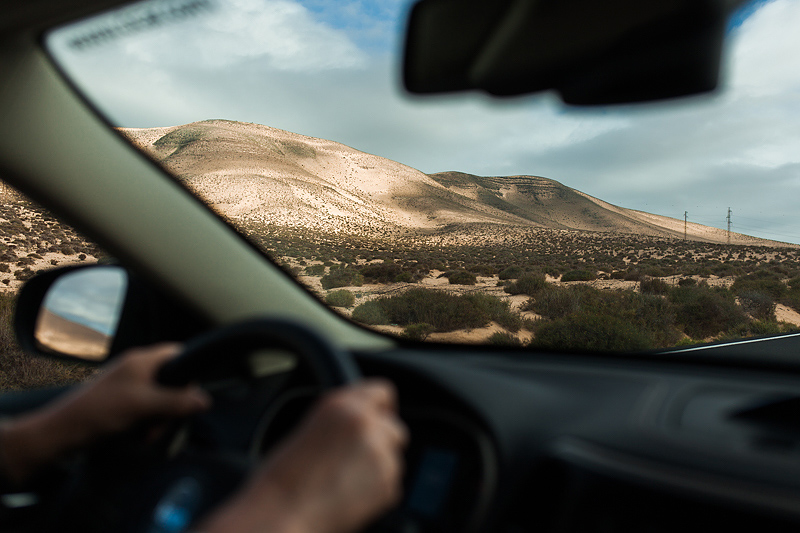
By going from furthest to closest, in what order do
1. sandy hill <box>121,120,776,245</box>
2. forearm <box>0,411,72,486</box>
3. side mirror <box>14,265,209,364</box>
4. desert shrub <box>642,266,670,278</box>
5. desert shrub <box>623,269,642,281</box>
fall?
desert shrub <box>623,269,642,281</box> < desert shrub <box>642,266,670,278</box> < sandy hill <box>121,120,776,245</box> < side mirror <box>14,265,209,364</box> < forearm <box>0,411,72,486</box>

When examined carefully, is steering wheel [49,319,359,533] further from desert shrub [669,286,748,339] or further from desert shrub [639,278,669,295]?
desert shrub [639,278,669,295]

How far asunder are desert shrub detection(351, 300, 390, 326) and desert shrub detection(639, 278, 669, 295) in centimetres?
465

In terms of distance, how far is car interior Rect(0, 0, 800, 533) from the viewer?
1.45m

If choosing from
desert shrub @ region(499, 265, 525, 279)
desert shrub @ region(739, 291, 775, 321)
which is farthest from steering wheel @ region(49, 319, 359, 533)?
desert shrub @ region(499, 265, 525, 279)

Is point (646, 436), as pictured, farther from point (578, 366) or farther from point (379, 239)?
point (379, 239)

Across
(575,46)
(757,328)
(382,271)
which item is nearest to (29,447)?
(575,46)

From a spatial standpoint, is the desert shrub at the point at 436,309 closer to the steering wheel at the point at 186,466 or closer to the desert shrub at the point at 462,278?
the desert shrub at the point at 462,278

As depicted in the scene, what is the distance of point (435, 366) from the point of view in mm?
2035

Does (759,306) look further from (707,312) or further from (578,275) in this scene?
(578,275)

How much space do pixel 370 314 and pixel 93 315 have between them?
1.80 meters

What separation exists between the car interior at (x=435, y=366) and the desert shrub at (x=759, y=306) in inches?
179

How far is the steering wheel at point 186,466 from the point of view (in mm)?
1260

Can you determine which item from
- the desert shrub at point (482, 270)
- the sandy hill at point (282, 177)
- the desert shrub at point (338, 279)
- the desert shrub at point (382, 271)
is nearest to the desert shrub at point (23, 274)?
the sandy hill at point (282, 177)

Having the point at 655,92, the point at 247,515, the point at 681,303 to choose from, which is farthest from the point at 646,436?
the point at 681,303
